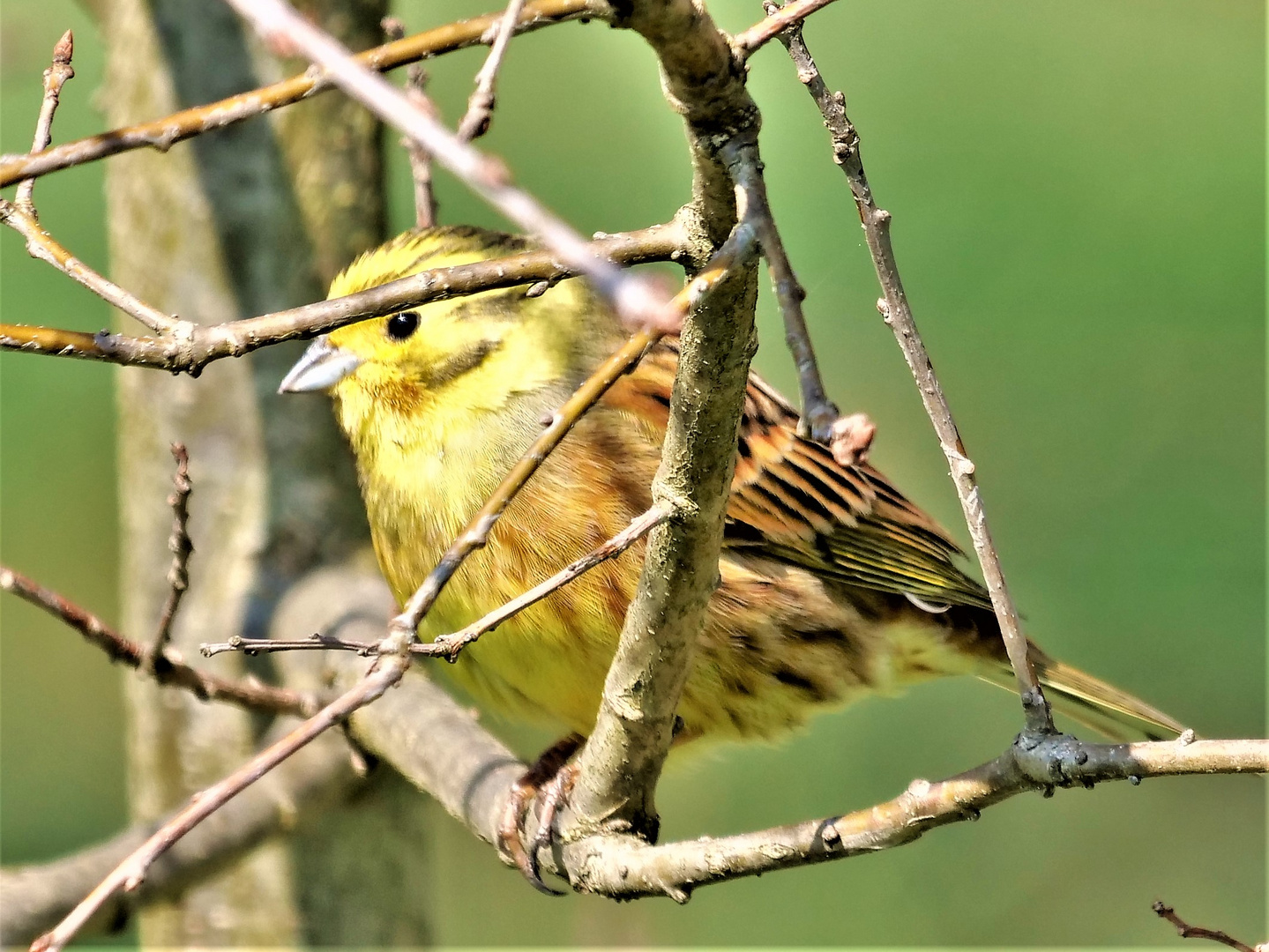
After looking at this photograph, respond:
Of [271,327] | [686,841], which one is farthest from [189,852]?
[271,327]

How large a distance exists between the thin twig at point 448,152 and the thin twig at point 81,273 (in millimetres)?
414

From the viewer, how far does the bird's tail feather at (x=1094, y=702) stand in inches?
114

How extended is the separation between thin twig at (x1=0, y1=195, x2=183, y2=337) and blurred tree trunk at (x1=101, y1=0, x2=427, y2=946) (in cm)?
197

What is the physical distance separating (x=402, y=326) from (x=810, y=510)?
0.84m

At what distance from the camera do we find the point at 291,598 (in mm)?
3307

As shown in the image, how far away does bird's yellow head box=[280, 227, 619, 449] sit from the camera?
99.0 inches

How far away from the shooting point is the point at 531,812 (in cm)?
244

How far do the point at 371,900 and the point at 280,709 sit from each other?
889 millimetres

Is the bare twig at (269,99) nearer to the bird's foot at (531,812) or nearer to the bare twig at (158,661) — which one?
the bare twig at (158,661)

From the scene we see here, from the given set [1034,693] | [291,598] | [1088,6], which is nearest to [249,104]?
[1034,693]

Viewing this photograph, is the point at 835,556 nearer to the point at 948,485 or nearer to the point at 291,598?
the point at 948,485

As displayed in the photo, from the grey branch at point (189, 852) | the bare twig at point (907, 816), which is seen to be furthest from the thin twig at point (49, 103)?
the grey branch at point (189, 852)

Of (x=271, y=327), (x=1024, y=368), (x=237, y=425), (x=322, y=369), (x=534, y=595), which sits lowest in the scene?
(x=534, y=595)

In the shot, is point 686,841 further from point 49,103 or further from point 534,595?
point 49,103
